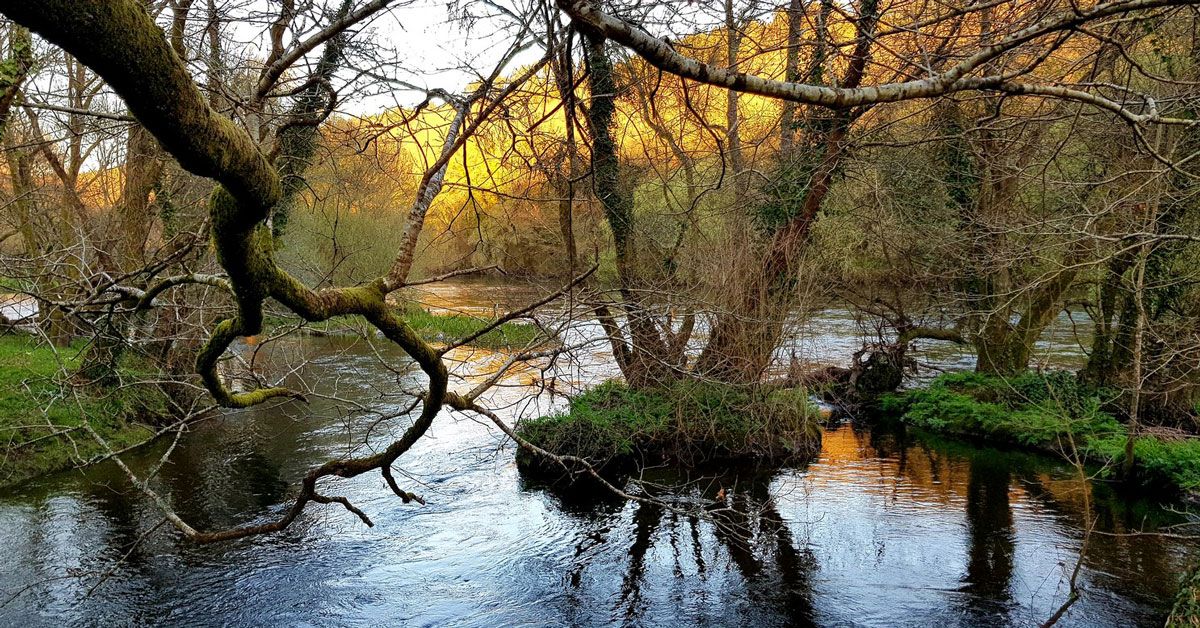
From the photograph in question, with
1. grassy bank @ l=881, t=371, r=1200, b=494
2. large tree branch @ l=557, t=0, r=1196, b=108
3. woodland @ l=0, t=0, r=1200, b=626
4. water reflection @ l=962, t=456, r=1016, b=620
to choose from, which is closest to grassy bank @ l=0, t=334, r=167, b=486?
woodland @ l=0, t=0, r=1200, b=626

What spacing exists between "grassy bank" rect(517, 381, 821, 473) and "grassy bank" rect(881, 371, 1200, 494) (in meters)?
2.97

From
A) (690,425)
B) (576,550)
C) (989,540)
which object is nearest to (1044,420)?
(989,540)

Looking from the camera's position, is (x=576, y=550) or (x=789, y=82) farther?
(x=576, y=550)

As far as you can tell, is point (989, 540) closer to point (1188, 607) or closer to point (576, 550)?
point (1188, 607)

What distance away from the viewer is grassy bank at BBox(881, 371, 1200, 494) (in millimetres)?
9797

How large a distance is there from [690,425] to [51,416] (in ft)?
29.7

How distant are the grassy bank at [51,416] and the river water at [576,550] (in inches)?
15.2

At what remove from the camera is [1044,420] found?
1176 centimetres

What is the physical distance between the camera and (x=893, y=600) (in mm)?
6961

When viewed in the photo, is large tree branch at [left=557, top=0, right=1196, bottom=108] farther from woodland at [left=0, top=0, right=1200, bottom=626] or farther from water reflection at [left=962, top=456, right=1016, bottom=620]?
water reflection at [left=962, top=456, right=1016, bottom=620]

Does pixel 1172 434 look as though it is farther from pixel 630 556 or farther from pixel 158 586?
pixel 158 586

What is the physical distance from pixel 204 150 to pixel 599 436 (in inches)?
339

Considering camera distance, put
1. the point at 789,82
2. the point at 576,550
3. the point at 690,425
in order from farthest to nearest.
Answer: the point at 690,425 → the point at 576,550 → the point at 789,82

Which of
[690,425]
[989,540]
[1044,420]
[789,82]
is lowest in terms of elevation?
[989,540]
